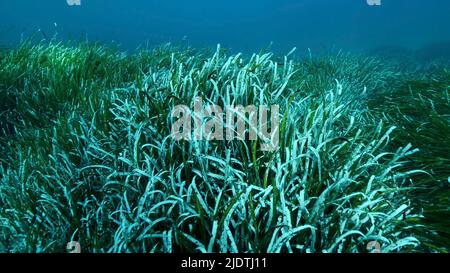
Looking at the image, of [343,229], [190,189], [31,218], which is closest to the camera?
[343,229]

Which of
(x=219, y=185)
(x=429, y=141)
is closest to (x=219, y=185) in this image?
(x=219, y=185)

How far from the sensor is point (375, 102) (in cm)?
477

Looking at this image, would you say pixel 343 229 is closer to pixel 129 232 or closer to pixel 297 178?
pixel 297 178

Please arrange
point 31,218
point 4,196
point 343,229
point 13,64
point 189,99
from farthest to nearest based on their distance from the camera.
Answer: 1. point 13,64
2. point 189,99
3. point 4,196
4. point 31,218
5. point 343,229

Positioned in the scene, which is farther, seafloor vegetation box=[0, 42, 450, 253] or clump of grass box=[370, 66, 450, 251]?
clump of grass box=[370, 66, 450, 251]

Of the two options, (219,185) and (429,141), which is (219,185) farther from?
(429,141)

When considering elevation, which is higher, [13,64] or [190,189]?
[13,64]

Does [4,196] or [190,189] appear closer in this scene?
[190,189]

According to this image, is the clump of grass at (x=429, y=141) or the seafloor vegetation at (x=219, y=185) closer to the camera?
the seafloor vegetation at (x=219, y=185)

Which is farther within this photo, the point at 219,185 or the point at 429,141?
the point at 429,141

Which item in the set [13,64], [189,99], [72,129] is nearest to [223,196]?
[189,99]

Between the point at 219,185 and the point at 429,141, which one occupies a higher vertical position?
the point at 429,141
